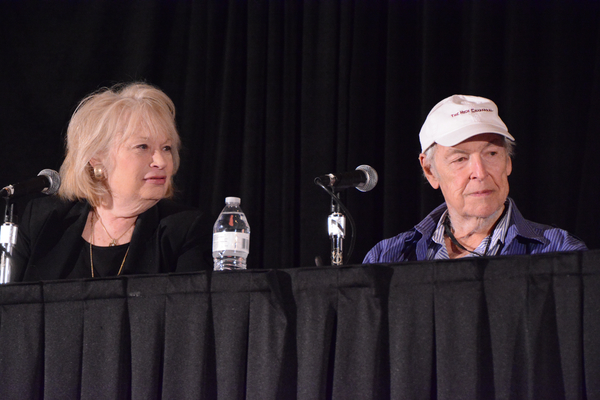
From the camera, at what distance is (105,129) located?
7.85 feet

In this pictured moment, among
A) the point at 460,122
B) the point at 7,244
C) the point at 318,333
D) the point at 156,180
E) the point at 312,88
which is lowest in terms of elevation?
the point at 318,333

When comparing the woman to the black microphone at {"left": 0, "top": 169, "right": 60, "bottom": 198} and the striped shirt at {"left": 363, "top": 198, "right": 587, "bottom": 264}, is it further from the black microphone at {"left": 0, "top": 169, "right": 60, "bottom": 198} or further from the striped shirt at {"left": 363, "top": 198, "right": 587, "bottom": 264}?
the striped shirt at {"left": 363, "top": 198, "right": 587, "bottom": 264}

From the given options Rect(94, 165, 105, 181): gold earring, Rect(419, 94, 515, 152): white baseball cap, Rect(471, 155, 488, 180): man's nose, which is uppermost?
Rect(419, 94, 515, 152): white baseball cap

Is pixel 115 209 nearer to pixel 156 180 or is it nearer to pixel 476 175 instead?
pixel 156 180

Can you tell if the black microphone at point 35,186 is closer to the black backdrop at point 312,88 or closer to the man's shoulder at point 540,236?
the black backdrop at point 312,88

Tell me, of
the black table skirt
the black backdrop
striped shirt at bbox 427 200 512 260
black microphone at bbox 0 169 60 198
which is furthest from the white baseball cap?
black microphone at bbox 0 169 60 198

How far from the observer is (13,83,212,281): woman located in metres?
2.25

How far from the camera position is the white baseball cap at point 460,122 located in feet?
6.15

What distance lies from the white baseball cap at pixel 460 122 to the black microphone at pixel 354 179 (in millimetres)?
275

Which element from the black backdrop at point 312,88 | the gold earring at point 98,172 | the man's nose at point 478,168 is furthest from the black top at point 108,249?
the man's nose at point 478,168

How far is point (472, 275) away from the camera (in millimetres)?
1231

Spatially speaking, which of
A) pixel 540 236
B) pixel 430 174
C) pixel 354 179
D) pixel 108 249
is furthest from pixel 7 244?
pixel 540 236

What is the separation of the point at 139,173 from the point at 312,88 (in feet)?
2.80

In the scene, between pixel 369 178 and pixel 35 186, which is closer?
pixel 369 178
